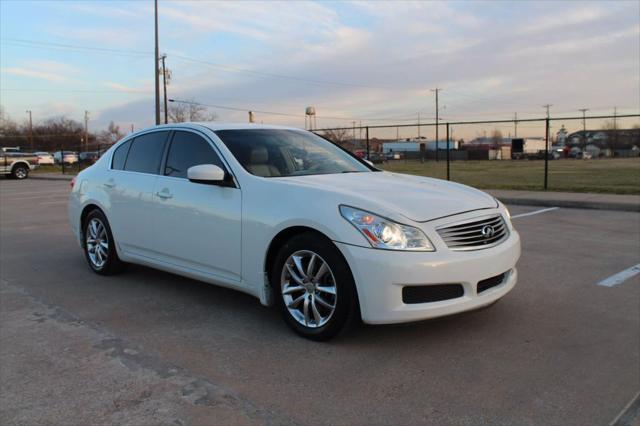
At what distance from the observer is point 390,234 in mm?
3693

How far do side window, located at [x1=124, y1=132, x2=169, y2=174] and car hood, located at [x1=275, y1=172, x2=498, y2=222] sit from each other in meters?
1.67

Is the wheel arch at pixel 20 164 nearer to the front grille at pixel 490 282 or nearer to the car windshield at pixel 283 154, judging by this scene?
the car windshield at pixel 283 154

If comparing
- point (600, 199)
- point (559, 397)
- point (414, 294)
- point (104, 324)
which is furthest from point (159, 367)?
point (600, 199)

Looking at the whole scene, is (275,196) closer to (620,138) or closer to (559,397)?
(559,397)

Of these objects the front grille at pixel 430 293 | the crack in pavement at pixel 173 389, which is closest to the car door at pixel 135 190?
the crack in pavement at pixel 173 389

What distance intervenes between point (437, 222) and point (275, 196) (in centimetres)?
121

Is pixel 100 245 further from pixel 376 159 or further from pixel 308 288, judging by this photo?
pixel 376 159

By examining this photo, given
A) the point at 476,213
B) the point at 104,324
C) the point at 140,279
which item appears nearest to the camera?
the point at 476,213

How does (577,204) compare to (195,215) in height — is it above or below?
below

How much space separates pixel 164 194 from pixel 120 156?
4.09ft

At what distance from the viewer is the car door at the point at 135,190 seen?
538 centimetres

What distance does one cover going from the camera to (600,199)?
12422 millimetres

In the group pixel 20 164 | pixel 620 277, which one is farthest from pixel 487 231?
pixel 20 164

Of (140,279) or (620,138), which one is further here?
(620,138)
